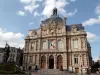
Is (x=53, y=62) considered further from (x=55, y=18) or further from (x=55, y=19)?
(x=55, y=18)

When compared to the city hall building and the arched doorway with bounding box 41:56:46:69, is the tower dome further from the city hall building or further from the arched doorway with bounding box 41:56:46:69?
the arched doorway with bounding box 41:56:46:69

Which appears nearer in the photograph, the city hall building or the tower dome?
the city hall building

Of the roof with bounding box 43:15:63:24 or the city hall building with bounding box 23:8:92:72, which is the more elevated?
the roof with bounding box 43:15:63:24

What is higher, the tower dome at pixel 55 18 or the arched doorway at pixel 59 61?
the tower dome at pixel 55 18

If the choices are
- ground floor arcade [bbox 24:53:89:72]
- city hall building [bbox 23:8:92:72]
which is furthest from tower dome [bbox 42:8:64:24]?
ground floor arcade [bbox 24:53:89:72]

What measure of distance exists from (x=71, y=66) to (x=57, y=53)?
578 centimetres

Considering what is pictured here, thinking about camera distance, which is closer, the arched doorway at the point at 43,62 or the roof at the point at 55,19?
the arched doorway at the point at 43,62

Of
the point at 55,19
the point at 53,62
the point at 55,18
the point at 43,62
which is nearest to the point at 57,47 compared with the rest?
the point at 53,62

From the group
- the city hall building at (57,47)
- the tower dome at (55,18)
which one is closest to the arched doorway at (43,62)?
the city hall building at (57,47)

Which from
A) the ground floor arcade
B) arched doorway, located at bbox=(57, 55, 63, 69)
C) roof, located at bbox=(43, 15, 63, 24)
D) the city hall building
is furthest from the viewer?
roof, located at bbox=(43, 15, 63, 24)

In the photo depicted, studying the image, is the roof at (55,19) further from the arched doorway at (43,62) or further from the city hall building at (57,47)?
the arched doorway at (43,62)

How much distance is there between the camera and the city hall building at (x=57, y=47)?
156ft

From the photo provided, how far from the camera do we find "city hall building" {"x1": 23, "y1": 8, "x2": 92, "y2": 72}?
47.4 meters

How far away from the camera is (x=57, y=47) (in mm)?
50469
